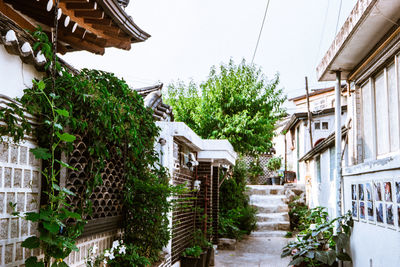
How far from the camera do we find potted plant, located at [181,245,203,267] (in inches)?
319

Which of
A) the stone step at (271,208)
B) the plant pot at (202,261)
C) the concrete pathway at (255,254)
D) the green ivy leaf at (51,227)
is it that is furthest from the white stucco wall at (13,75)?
the stone step at (271,208)

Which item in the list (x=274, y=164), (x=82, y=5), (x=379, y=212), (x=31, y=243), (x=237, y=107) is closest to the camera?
(x=31, y=243)

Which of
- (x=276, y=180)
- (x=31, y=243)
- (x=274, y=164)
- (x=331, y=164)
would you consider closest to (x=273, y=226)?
(x=331, y=164)

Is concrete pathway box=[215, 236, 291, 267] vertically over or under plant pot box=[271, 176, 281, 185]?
under

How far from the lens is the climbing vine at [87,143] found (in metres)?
3.01

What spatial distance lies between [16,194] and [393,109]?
444 cm

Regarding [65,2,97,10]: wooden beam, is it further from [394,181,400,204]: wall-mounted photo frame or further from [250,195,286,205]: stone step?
[250,195,286,205]: stone step

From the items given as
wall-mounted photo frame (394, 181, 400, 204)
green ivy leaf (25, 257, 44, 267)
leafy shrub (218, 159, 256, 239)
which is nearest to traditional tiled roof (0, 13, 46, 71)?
green ivy leaf (25, 257, 44, 267)

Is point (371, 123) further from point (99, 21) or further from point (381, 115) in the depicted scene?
point (99, 21)

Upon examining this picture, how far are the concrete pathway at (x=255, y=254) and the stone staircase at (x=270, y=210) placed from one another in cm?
89

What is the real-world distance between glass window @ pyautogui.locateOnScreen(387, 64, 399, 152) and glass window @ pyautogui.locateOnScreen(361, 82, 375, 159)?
0.64 meters

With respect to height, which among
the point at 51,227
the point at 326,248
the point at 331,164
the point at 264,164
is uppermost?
the point at 264,164

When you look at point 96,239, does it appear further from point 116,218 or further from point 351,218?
point 351,218

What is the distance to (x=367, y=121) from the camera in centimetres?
627
